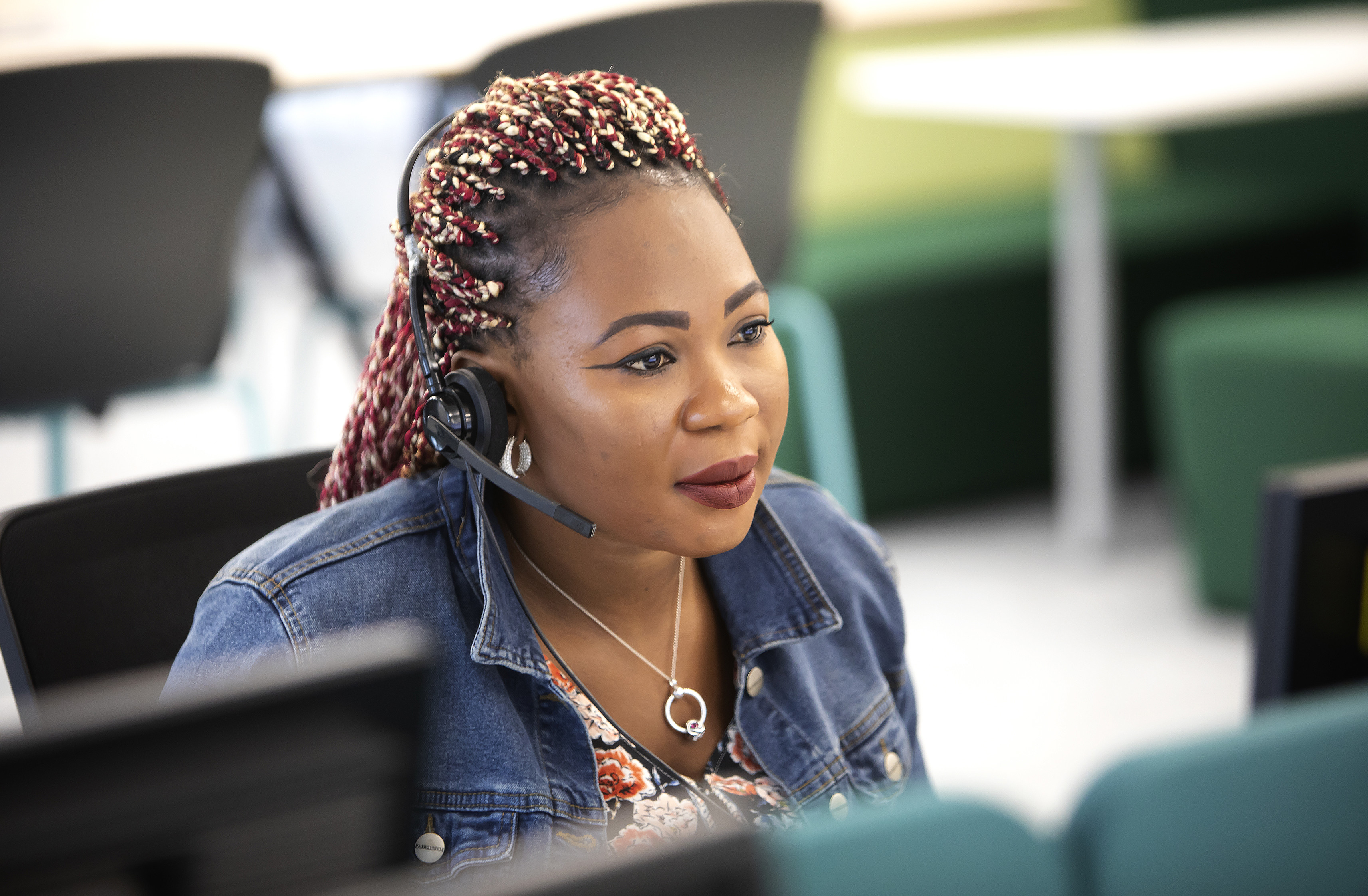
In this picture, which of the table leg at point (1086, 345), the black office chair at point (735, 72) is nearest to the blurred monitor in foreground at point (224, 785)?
the black office chair at point (735, 72)

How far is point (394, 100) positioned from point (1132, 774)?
2.29 metres

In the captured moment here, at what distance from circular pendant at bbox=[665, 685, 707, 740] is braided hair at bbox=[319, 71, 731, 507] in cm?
23

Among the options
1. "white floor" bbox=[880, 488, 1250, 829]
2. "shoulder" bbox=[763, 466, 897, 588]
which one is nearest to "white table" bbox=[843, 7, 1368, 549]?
"white floor" bbox=[880, 488, 1250, 829]

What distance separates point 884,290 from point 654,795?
89.7 inches

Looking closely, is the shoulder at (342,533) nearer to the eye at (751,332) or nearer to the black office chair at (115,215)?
the eye at (751,332)

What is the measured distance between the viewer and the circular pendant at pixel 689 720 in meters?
1.06

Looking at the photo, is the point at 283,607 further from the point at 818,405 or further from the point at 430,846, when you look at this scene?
the point at 818,405

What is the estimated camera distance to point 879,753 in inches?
42.8

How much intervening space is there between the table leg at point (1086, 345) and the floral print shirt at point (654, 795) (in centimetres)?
200

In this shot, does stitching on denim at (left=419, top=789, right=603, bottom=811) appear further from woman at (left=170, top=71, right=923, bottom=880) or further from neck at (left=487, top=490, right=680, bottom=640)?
neck at (left=487, top=490, right=680, bottom=640)

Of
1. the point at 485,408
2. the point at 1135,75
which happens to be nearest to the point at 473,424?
the point at 485,408

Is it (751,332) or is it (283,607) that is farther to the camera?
(751,332)

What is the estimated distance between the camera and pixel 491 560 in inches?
39.1

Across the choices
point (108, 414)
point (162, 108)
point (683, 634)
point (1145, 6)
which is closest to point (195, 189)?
point (162, 108)
